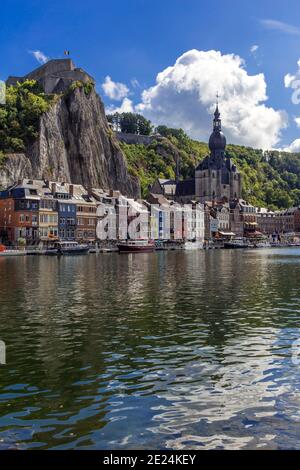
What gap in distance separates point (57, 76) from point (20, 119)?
88.1ft

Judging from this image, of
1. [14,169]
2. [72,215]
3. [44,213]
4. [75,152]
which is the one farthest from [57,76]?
[44,213]

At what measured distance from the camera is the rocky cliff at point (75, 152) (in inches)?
4875

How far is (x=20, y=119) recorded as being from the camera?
426ft

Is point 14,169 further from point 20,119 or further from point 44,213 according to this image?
point 20,119

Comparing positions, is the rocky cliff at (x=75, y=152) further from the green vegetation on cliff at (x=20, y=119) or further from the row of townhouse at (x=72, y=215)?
the row of townhouse at (x=72, y=215)

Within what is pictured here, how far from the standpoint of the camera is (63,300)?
109 feet

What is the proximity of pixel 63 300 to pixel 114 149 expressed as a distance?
4747 inches

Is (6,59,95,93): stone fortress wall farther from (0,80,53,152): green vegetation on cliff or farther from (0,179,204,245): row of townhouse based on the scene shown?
(0,179,204,245): row of townhouse

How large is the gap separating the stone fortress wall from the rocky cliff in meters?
6.19

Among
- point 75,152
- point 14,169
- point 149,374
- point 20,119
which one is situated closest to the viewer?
point 149,374

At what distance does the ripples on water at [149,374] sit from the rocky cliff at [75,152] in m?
93.1

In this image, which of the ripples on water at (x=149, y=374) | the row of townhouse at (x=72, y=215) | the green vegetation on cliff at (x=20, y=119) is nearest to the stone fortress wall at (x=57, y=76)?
the green vegetation on cliff at (x=20, y=119)

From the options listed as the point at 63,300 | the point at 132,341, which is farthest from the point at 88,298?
the point at 132,341

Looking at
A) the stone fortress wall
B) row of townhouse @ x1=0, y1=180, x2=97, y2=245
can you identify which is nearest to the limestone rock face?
row of townhouse @ x1=0, y1=180, x2=97, y2=245
